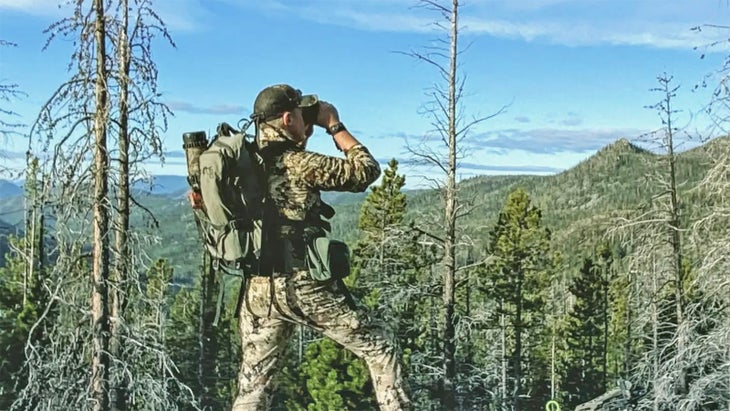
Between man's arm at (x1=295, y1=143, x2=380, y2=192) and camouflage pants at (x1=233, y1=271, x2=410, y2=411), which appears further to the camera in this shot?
camouflage pants at (x1=233, y1=271, x2=410, y2=411)

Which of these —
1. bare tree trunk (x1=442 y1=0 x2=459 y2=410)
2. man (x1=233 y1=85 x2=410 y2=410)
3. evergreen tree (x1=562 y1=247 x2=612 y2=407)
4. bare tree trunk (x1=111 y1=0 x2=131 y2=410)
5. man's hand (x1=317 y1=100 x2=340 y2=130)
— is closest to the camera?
man (x1=233 y1=85 x2=410 y2=410)

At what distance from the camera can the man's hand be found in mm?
3996

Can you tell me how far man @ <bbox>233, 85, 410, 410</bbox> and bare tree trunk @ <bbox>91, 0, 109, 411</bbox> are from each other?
710cm

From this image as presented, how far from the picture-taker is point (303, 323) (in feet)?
13.1

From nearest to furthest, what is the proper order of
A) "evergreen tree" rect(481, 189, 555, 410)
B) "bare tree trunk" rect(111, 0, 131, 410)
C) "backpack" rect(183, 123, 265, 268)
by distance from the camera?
"backpack" rect(183, 123, 265, 268)
"bare tree trunk" rect(111, 0, 131, 410)
"evergreen tree" rect(481, 189, 555, 410)

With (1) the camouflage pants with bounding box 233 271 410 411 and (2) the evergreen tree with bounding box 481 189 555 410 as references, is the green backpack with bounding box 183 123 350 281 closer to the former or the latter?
(1) the camouflage pants with bounding box 233 271 410 411

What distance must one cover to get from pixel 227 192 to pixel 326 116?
1.99 feet

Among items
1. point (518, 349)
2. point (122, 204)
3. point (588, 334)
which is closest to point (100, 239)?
point (122, 204)

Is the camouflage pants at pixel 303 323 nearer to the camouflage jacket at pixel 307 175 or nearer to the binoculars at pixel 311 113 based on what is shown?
the camouflage jacket at pixel 307 175

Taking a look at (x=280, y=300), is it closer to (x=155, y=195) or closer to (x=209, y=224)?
(x=209, y=224)

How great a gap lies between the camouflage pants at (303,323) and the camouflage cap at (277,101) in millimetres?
752

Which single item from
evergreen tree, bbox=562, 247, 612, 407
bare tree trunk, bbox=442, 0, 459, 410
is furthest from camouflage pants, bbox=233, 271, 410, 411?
evergreen tree, bbox=562, 247, 612, 407

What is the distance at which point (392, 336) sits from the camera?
399 cm

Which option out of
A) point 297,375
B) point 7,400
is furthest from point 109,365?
point 297,375
